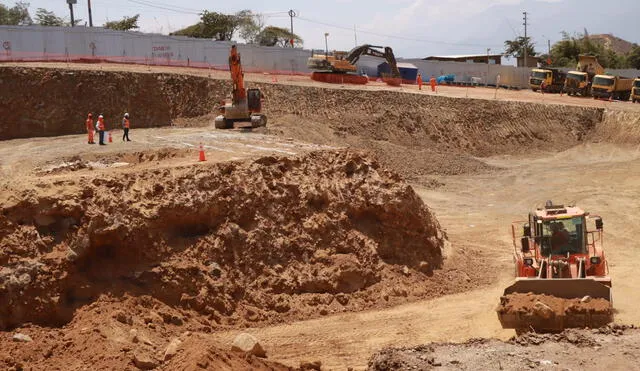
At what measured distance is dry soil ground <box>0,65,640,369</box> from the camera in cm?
1842

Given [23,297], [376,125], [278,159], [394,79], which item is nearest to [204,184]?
[278,159]

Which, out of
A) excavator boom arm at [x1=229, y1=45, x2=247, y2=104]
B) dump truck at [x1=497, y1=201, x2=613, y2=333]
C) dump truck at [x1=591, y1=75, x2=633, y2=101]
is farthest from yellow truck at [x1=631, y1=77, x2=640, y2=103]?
dump truck at [x1=497, y1=201, x2=613, y2=333]

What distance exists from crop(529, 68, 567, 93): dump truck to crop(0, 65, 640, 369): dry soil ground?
495cm

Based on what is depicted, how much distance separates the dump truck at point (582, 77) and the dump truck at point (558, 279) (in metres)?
40.0

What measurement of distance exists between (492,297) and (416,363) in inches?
309

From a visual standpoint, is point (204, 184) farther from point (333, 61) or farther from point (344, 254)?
point (333, 61)

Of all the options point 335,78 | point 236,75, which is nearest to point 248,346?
point 236,75

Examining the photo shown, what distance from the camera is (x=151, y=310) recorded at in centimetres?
1828

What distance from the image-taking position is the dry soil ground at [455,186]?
1842 centimetres

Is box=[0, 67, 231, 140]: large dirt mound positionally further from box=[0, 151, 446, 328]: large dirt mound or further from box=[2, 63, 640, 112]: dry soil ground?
box=[0, 151, 446, 328]: large dirt mound

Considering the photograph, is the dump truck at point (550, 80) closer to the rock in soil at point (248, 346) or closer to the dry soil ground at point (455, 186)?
the dry soil ground at point (455, 186)

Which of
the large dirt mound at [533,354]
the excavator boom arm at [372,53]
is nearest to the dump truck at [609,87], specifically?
the excavator boom arm at [372,53]

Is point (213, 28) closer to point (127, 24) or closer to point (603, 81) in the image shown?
point (127, 24)

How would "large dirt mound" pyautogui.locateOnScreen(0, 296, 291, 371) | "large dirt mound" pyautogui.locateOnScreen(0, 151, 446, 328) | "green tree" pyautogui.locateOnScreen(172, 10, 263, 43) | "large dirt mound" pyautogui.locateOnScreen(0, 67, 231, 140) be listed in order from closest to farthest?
"large dirt mound" pyautogui.locateOnScreen(0, 296, 291, 371), "large dirt mound" pyautogui.locateOnScreen(0, 151, 446, 328), "large dirt mound" pyautogui.locateOnScreen(0, 67, 231, 140), "green tree" pyautogui.locateOnScreen(172, 10, 263, 43)
